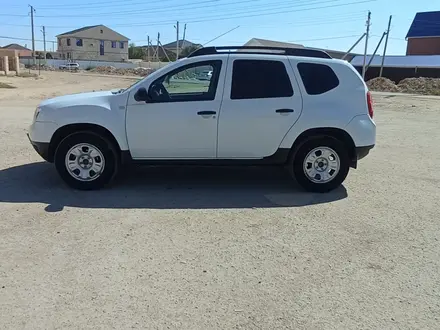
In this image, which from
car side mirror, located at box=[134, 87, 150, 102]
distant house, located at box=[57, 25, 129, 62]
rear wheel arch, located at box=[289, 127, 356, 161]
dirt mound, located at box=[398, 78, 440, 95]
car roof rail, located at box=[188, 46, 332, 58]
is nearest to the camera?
car side mirror, located at box=[134, 87, 150, 102]

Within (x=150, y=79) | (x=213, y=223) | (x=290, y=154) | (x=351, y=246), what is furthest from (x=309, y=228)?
(x=150, y=79)

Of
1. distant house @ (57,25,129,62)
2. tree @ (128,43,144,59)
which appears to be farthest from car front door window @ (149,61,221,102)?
tree @ (128,43,144,59)

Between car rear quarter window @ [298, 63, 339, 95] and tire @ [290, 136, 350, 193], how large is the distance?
692mm

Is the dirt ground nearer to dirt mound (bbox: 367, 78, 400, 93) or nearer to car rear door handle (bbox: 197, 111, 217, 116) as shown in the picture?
car rear door handle (bbox: 197, 111, 217, 116)

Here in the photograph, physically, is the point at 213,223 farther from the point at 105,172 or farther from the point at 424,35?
the point at 424,35

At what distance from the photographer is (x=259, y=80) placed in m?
5.93

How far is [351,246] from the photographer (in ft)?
14.4

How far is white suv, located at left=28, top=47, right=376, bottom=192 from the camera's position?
577 cm

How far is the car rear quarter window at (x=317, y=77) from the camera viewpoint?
596 centimetres

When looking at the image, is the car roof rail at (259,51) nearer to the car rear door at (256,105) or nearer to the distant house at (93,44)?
the car rear door at (256,105)

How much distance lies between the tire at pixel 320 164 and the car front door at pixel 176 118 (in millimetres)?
1245

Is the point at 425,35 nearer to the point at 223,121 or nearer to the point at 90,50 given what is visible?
the point at 223,121

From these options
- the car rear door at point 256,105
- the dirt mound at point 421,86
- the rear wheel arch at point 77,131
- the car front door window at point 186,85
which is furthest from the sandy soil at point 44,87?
the dirt mound at point 421,86

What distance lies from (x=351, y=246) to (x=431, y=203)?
2143 mm
